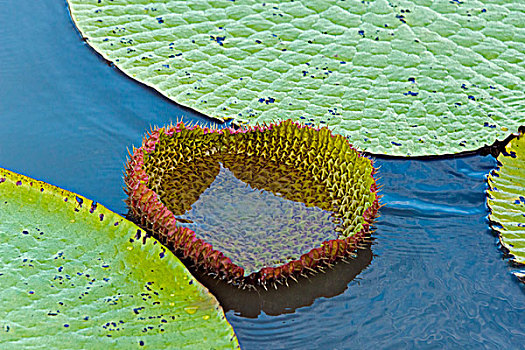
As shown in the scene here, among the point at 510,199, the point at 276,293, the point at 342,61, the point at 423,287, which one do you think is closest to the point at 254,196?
the point at 276,293

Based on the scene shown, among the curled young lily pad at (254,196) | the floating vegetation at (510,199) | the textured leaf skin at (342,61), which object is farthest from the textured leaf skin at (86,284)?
the floating vegetation at (510,199)

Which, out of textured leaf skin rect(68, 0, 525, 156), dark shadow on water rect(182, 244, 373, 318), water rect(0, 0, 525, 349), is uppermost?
textured leaf skin rect(68, 0, 525, 156)

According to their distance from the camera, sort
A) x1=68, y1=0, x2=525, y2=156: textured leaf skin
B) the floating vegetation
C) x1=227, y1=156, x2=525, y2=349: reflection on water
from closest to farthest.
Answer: x1=227, y1=156, x2=525, y2=349: reflection on water
the floating vegetation
x1=68, y1=0, x2=525, y2=156: textured leaf skin

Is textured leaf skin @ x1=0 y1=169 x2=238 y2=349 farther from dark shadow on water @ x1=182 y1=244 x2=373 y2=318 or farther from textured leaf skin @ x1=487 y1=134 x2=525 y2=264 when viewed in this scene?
textured leaf skin @ x1=487 y1=134 x2=525 y2=264

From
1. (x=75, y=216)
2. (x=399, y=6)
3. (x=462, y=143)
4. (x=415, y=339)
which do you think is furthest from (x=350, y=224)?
(x=399, y=6)

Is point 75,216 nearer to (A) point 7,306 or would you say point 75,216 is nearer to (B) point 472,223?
(A) point 7,306

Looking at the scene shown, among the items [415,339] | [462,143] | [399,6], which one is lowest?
[415,339]

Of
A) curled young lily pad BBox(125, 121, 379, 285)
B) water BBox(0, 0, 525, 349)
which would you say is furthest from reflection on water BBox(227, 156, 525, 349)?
curled young lily pad BBox(125, 121, 379, 285)

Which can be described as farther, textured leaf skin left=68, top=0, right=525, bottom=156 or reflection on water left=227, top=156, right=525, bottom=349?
textured leaf skin left=68, top=0, right=525, bottom=156
